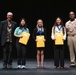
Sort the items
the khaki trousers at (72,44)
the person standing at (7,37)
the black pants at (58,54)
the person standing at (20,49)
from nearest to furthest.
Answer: the person standing at (7,37) → the person standing at (20,49) → the black pants at (58,54) → the khaki trousers at (72,44)

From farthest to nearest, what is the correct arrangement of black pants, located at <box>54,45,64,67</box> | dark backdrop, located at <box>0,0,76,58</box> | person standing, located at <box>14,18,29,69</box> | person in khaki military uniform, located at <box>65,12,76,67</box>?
dark backdrop, located at <box>0,0,76,58</box>
person in khaki military uniform, located at <box>65,12,76,67</box>
black pants, located at <box>54,45,64,67</box>
person standing, located at <box>14,18,29,69</box>

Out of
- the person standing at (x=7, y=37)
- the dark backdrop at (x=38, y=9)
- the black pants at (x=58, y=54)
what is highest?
the dark backdrop at (x=38, y=9)

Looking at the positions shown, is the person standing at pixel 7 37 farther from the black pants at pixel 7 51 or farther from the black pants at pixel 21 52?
the black pants at pixel 21 52

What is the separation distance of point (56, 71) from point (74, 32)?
182cm

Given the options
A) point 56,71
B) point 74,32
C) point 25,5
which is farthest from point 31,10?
point 56,71

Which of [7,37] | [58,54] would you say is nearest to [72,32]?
[58,54]

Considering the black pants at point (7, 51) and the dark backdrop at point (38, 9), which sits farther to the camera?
the dark backdrop at point (38, 9)

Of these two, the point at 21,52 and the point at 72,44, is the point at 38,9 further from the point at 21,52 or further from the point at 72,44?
the point at 21,52

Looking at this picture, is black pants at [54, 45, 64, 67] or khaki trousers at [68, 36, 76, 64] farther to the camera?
khaki trousers at [68, 36, 76, 64]

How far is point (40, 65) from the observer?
12.9 meters

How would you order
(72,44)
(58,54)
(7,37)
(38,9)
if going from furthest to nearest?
(38,9) < (72,44) < (58,54) < (7,37)

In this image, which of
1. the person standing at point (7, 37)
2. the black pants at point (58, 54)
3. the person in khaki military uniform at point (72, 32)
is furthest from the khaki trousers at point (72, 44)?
the person standing at point (7, 37)

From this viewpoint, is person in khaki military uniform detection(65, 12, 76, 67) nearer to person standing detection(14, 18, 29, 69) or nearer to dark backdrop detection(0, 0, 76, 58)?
person standing detection(14, 18, 29, 69)

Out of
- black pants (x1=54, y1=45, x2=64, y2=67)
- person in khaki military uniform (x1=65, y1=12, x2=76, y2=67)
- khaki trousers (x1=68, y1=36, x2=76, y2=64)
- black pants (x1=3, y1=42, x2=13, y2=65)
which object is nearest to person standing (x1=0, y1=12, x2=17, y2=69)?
black pants (x1=3, y1=42, x2=13, y2=65)
